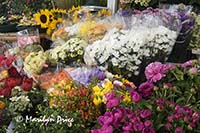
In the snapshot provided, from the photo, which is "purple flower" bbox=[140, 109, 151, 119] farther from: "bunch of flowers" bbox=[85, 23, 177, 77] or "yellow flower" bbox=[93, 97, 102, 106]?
"bunch of flowers" bbox=[85, 23, 177, 77]

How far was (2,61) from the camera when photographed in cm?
229

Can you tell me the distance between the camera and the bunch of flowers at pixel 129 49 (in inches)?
84.0

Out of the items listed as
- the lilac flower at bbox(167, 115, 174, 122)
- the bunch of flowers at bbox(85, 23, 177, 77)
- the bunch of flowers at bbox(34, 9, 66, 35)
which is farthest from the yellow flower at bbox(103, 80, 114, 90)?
the bunch of flowers at bbox(34, 9, 66, 35)

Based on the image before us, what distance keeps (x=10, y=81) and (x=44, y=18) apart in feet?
4.15

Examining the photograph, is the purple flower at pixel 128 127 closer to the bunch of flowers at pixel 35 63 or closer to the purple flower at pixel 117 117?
the purple flower at pixel 117 117

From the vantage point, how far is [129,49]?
83.9 inches

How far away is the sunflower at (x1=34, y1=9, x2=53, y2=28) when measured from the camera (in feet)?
10.3

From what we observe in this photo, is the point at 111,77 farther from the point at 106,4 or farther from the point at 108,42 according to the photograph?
the point at 106,4

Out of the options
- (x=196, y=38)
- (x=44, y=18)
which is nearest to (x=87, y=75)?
(x=196, y=38)

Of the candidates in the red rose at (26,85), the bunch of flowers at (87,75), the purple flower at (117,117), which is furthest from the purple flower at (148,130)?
the red rose at (26,85)

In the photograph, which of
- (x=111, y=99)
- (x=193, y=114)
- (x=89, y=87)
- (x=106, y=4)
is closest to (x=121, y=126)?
(x=111, y=99)

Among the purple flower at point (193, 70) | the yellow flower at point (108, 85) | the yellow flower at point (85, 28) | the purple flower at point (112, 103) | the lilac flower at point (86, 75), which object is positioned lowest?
the lilac flower at point (86, 75)

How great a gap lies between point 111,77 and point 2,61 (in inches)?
30.7

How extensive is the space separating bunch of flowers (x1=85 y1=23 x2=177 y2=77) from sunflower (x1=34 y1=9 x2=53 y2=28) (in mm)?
1004
